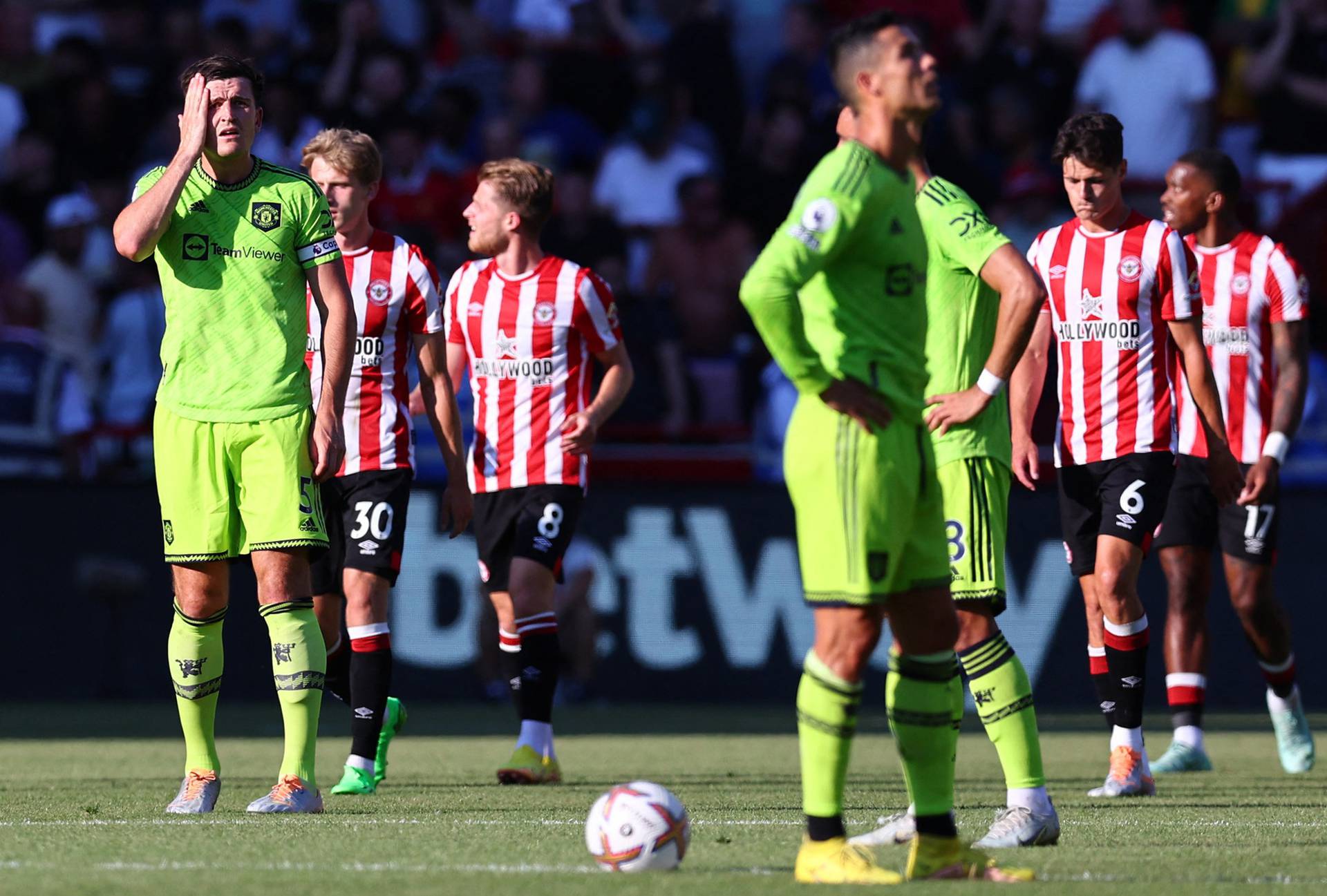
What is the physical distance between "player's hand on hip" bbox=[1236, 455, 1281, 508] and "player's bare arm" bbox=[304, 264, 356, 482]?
456cm

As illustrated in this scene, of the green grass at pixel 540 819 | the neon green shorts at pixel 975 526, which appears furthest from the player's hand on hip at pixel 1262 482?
the neon green shorts at pixel 975 526

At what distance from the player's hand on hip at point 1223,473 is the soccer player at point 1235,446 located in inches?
28.0

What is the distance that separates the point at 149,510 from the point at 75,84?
16.1 feet

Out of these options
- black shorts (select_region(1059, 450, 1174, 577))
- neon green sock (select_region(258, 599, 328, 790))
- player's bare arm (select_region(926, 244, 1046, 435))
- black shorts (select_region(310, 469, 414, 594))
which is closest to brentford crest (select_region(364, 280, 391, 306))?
black shorts (select_region(310, 469, 414, 594))

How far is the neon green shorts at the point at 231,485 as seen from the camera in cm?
671

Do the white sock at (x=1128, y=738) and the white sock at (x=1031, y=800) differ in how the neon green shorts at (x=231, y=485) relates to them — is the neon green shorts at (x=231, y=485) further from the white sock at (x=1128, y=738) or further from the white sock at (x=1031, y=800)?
the white sock at (x=1128, y=738)

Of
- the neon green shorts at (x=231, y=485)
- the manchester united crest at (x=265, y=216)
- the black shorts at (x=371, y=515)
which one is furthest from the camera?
the black shorts at (x=371, y=515)

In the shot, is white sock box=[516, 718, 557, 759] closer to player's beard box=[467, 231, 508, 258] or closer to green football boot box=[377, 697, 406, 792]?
green football boot box=[377, 697, 406, 792]

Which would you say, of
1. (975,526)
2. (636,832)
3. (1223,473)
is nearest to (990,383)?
(975,526)

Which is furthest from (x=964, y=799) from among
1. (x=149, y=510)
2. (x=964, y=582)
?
(x=149, y=510)

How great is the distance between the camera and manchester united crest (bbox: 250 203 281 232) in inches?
268

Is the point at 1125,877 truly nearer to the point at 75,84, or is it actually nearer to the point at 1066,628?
the point at 1066,628

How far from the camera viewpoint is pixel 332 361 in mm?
6871

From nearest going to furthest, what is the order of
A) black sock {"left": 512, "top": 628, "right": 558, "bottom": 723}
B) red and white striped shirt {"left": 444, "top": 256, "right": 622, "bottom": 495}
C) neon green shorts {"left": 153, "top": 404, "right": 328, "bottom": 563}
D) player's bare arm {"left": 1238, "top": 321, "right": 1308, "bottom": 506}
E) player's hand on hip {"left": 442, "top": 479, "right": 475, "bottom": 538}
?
neon green shorts {"left": 153, "top": 404, "right": 328, "bottom": 563} < player's hand on hip {"left": 442, "top": 479, "right": 475, "bottom": 538} < black sock {"left": 512, "top": 628, "right": 558, "bottom": 723} < red and white striped shirt {"left": 444, "top": 256, "right": 622, "bottom": 495} < player's bare arm {"left": 1238, "top": 321, "right": 1308, "bottom": 506}
